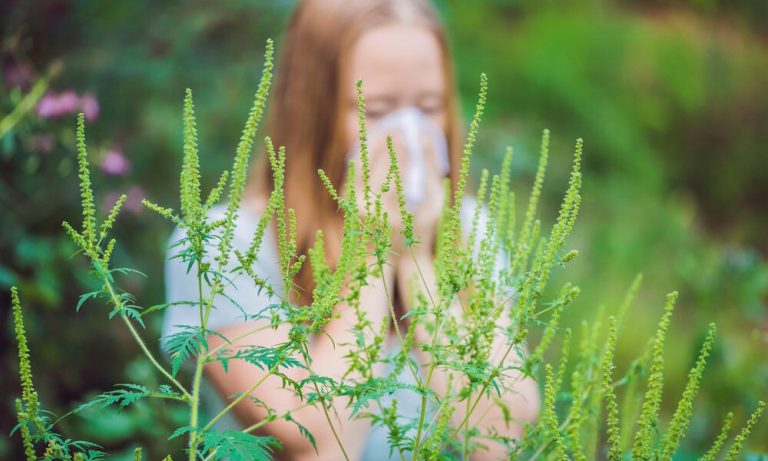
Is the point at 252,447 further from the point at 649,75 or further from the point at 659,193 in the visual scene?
the point at 649,75

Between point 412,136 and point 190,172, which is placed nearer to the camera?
point 190,172

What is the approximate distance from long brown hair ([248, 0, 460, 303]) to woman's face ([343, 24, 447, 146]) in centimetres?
3

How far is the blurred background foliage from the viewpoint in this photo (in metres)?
2.62

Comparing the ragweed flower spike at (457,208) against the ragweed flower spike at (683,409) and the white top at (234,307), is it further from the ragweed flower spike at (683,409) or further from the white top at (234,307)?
the white top at (234,307)

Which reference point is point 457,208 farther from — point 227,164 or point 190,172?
point 227,164

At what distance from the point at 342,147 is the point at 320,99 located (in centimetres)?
17

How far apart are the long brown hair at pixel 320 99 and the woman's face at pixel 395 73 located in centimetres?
3

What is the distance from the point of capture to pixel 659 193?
6914mm

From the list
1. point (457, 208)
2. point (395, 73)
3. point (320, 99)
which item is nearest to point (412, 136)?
point (395, 73)

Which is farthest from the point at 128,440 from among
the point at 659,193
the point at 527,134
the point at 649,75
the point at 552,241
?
the point at 649,75

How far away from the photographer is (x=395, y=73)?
1786 millimetres

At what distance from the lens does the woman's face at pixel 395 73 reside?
1783 mm

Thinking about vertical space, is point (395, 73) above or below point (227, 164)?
above

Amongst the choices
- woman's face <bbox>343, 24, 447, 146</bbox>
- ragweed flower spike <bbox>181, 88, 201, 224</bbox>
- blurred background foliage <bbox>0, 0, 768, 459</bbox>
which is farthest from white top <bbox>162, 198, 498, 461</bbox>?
ragweed flower spike <bbox>181, 88, 201, 224</bbox>
